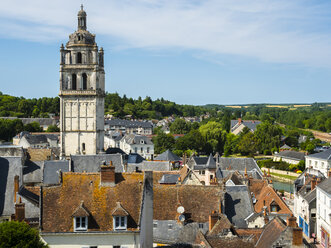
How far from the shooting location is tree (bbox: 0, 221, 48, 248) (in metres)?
15.8

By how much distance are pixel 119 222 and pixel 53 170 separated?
20543mm

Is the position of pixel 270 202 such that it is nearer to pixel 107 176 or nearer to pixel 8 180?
pixel 107 176

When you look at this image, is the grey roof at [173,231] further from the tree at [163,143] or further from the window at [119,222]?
the tree at [163,143]

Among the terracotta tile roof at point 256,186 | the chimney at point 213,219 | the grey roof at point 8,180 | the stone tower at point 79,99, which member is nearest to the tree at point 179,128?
the stone tower at point 79,99

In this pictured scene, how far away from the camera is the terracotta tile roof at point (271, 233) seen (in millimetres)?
18534

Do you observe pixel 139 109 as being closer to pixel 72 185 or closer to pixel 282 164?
pixel 282 164

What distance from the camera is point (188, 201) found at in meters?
25.4

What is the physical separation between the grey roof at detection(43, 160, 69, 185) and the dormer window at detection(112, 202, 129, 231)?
19.2 meters

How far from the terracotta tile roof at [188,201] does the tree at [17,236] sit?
9.81m

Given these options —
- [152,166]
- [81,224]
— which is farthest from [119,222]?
[152,166]

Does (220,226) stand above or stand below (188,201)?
below

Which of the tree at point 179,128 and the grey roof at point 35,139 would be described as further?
the tree at point 179,128

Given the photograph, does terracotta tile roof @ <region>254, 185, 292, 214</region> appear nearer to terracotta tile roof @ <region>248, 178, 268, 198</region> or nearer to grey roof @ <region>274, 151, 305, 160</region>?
terracotta tile roof @ <region>248, 178, 268, 198</region>

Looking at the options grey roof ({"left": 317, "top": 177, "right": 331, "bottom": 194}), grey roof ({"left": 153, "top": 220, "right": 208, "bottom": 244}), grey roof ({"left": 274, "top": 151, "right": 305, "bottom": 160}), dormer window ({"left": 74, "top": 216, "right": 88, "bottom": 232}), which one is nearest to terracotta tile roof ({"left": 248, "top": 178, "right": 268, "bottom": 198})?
grey roof ({"left": 317, "top": 177, "right": 331, "bottom": 194})
